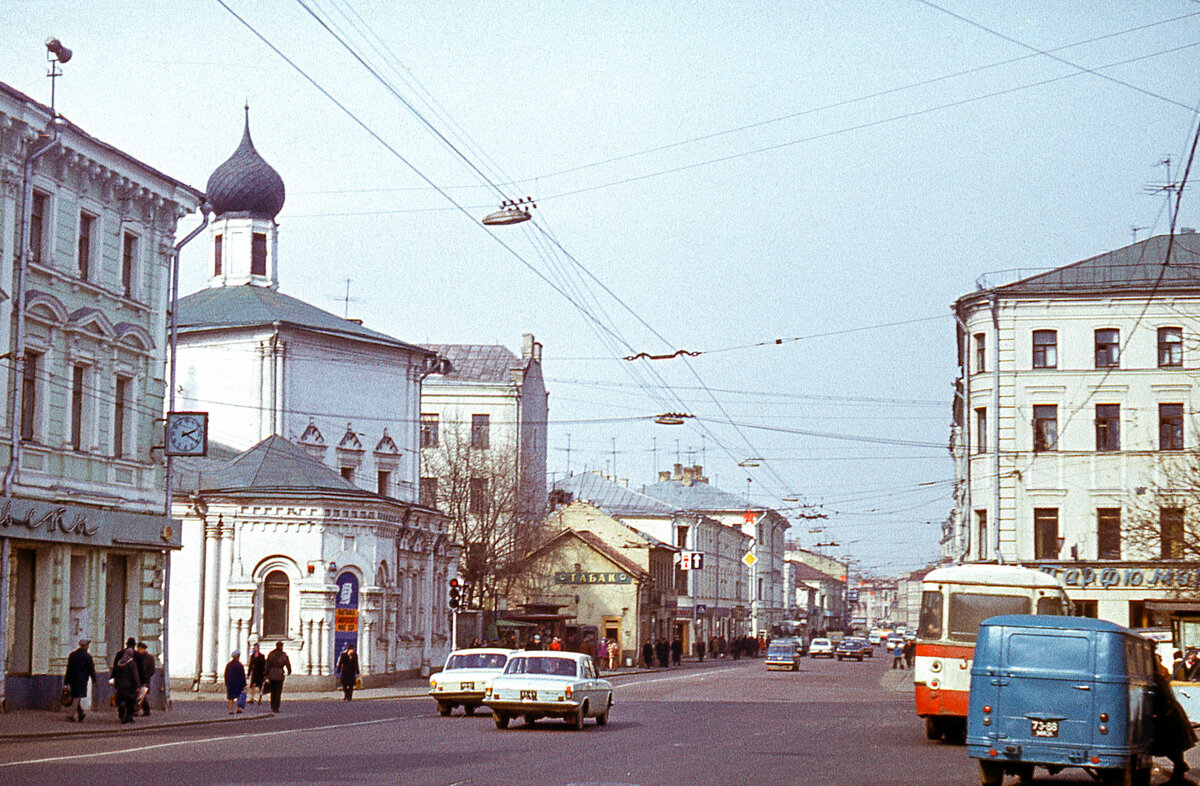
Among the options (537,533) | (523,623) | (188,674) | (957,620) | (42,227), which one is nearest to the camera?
(957,620)

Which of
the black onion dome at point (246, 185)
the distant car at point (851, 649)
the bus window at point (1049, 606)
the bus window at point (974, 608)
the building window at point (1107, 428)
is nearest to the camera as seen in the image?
the bus window at point (974, 608)

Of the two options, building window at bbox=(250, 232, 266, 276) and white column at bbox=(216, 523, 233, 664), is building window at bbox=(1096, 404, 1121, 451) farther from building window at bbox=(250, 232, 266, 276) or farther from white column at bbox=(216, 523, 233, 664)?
building window at bbox=(250, 232, 266, 276)

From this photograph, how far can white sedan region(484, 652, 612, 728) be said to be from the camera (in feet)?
88.2

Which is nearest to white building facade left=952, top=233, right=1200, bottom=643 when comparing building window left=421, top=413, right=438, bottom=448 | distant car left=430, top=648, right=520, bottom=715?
distant car left=430, top=648, right=520, bottom=715

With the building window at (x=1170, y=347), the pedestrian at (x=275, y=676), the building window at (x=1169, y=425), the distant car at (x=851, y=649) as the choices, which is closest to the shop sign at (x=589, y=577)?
the distant car at (x=851, y=649)

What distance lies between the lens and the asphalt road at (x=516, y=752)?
1758 cm

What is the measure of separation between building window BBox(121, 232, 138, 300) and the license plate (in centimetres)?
2296

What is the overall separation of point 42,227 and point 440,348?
6473 cm

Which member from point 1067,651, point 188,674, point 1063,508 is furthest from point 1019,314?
point 1067,651

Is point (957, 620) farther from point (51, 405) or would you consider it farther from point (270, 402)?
point (270, 402)

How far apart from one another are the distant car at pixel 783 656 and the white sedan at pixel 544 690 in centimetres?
4312

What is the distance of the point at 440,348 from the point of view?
95.8 metres

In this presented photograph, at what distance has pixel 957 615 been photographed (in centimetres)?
2592

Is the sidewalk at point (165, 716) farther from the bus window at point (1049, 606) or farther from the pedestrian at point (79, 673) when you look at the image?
the bus window at point (1049, 606)
